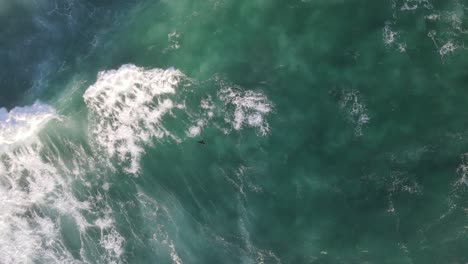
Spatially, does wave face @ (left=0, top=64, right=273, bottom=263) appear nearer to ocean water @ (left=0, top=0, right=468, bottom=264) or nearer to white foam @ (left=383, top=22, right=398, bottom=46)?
ocean water @ (left=0, top=0, right=468, bottom=264)

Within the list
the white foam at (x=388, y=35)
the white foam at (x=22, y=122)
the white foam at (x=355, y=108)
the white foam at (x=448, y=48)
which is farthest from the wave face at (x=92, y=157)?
the white foam at (x=448, y=48)

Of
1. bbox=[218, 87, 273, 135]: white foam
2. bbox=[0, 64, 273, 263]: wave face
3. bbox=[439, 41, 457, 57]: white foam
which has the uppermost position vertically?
bbox=[439, 41, 457, 57]: white foam

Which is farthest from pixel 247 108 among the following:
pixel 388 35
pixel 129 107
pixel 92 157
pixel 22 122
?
pixel 22 122

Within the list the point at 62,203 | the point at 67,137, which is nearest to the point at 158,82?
the point at 67,137

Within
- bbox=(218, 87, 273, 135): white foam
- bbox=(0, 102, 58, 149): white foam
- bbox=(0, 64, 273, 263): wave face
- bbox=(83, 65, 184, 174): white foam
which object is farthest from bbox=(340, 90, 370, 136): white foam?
bbox=(0, 102, 58, 149): white foam

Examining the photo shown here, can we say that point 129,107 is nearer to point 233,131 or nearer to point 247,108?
point 233,131

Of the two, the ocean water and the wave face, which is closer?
the ocean water
